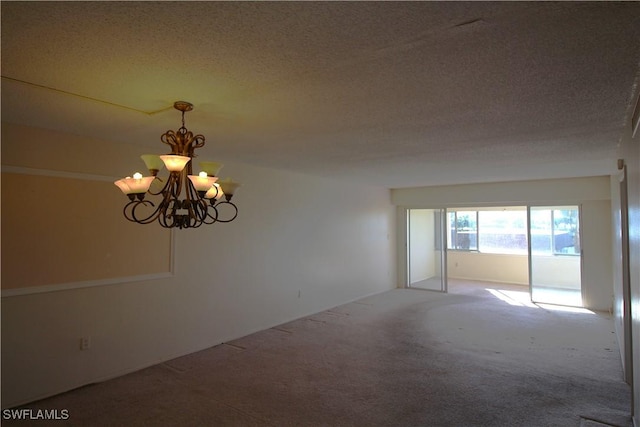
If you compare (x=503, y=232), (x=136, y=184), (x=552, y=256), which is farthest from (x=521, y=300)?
(x=136, y=184)

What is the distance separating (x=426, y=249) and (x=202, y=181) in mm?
8344

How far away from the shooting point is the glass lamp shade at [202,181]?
2.24 metres

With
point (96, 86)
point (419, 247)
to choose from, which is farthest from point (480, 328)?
point (96, 86)

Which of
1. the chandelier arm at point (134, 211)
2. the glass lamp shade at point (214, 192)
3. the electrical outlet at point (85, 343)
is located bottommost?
the electrical outlet at point (85, 343)

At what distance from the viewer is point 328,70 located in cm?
193

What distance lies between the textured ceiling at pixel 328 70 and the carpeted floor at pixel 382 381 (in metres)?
2.34

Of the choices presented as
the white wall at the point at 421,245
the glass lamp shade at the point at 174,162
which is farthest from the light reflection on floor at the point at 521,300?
the glass lamp shade at the point at 174,162

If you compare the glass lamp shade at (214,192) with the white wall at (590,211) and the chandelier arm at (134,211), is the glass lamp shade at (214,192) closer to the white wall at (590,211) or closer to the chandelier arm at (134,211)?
the chandelier arm at (134,211)

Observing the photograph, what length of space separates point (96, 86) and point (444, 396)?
3.57 meters

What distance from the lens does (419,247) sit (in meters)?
9.33

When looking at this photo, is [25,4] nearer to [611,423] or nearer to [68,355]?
[68,355]

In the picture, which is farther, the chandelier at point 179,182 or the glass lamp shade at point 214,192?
the glass lamp shade at point 214,192

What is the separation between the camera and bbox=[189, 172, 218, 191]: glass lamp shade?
88.1 inches

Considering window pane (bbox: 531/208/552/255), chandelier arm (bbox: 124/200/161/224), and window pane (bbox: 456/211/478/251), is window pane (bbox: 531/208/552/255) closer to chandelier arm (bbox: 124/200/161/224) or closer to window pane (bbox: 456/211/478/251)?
window pane (bbox: 456/211/478/251)
